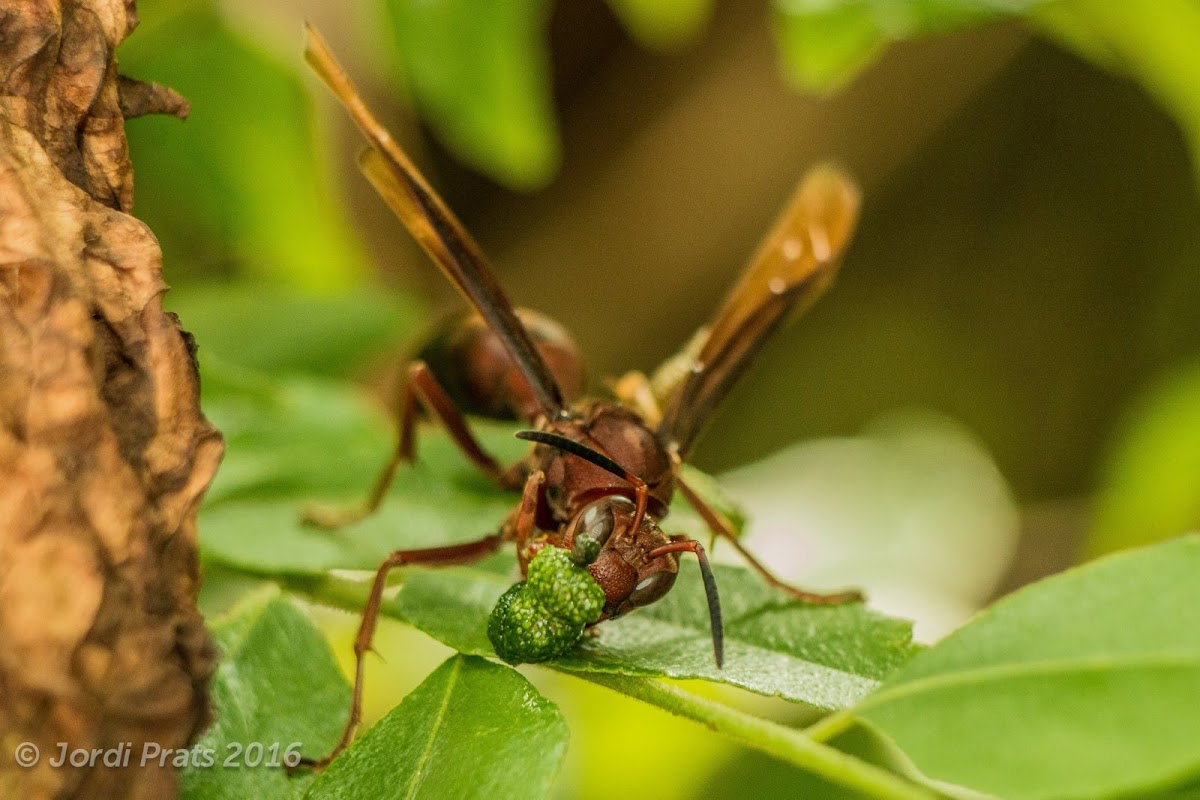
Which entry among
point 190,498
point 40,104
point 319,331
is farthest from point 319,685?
point 319,331

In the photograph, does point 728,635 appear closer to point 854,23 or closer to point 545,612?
point 545,612

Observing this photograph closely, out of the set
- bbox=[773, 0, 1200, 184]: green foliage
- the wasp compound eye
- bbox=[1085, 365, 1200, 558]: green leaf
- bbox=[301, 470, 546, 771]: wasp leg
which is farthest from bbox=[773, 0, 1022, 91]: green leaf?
bbox=[1085, 365, 1200, 558]: green leaf

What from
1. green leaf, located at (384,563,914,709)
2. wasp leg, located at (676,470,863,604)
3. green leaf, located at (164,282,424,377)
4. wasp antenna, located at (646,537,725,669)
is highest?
wasp antenna, located at (646,537,725,669)

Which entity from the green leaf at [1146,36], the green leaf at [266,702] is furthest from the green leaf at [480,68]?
the green leaf at [266,702]

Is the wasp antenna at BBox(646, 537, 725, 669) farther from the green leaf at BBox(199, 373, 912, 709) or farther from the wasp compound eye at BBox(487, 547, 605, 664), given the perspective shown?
the wasp compound eye at BBox(487, 547, 605, 664)

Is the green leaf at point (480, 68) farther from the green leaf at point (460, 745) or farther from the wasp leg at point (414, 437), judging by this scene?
the green leaf at point (460, 745)
